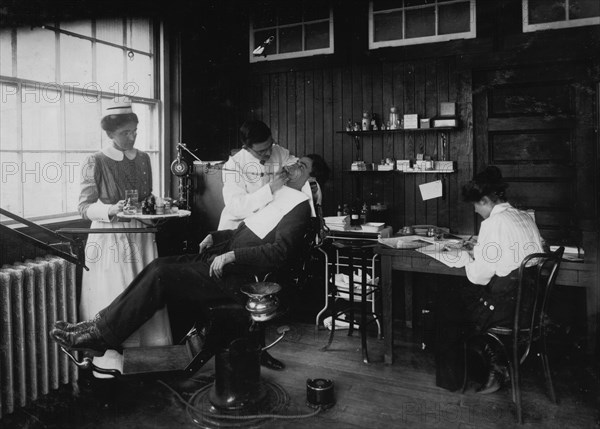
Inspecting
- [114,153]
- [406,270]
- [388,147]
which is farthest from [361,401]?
[388,147]

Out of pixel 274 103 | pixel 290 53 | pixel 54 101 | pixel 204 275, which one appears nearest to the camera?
pixel 204 275

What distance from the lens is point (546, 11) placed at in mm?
4348

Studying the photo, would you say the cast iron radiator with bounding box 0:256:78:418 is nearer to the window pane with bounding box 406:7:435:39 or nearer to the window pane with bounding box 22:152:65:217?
the window pane with bounding box 22:152:65:217

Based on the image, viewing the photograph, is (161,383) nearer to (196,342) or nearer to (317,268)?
(196,342)

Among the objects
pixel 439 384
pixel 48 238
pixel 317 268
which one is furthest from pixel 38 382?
pixel 317 268

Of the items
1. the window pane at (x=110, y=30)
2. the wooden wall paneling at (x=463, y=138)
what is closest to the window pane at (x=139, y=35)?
the window pane at (x=110, y=30)

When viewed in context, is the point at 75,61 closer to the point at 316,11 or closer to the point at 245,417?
the point at 316,11

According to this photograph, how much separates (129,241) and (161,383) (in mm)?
956

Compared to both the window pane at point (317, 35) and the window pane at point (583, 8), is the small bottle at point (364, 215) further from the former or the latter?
the window pane at point (583, 8)

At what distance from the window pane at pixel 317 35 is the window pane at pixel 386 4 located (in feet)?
1.80

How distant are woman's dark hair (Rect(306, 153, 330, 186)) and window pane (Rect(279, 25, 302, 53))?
123 cm

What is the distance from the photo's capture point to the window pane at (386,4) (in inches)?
193

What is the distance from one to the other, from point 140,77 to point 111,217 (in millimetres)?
2037

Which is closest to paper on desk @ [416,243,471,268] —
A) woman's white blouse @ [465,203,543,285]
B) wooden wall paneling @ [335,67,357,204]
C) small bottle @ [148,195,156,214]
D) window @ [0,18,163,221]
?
woman's white blouse @ [465,203,543,285]
